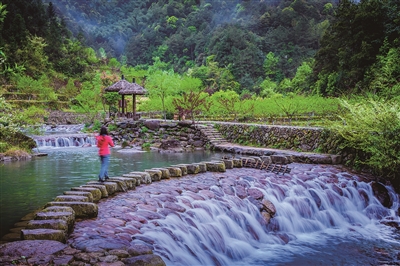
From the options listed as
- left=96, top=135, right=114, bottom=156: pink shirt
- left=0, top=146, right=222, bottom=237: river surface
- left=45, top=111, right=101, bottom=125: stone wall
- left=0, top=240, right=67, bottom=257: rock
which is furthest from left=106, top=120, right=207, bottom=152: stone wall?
left=0, top=240, right=67, bottom=257: rock

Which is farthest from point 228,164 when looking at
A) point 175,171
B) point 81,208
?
point 81,208

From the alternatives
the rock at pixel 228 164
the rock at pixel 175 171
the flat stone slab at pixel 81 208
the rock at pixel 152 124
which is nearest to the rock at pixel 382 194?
the rock at pixel 228 164

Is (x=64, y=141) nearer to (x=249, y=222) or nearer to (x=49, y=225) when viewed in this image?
(x=249, y=222)

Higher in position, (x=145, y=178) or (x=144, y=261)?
(x=145, y=178)

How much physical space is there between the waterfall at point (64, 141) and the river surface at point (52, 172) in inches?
26.7

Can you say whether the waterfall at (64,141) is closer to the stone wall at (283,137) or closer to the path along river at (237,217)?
the stone wall at (283,137)

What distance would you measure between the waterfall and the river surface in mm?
678

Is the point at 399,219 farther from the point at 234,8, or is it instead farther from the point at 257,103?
the point at 234,8

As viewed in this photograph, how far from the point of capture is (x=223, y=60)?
5572 centimetres

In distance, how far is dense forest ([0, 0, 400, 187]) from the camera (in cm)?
1779

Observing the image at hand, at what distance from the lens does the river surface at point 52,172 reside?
26.0ft

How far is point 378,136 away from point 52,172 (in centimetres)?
1030

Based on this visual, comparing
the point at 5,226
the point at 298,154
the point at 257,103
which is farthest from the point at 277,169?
the point at 257,103

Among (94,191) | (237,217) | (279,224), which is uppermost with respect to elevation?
(94,191)
